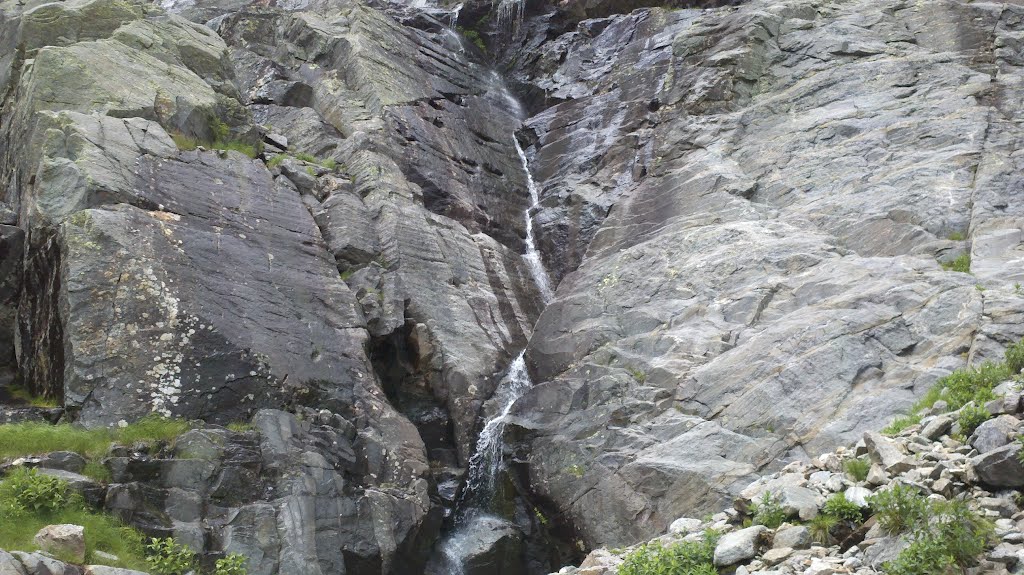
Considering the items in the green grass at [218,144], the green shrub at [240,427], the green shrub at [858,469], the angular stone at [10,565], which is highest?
the green grass at [218,144]

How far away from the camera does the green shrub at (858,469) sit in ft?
35.9

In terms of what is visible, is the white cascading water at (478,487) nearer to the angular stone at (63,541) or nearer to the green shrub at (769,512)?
the angular stone at (63,541)

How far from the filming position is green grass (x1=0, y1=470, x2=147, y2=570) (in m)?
12.8

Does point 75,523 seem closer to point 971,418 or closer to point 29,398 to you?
point 29,398

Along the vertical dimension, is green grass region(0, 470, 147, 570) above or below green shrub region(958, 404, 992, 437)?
below

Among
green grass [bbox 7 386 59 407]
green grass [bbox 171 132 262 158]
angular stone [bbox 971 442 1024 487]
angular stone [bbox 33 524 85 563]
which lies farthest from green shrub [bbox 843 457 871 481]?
green grass [bbox 171 132 262 158]

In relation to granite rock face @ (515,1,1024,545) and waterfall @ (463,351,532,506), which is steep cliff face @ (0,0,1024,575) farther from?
waterfall @ (463,351,532,506)

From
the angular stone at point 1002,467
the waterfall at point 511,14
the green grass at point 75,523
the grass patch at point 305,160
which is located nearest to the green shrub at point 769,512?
the angular stone at point 1002,467

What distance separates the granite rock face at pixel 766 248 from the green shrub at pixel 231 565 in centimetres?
675

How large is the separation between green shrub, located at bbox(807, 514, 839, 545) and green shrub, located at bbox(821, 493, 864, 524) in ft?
0.26

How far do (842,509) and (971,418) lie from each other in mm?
2085

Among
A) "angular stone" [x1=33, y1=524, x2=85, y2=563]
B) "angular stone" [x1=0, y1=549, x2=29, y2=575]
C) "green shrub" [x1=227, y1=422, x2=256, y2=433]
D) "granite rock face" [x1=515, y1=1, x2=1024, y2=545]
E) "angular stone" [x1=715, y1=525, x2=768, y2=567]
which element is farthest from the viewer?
"green shrub" [x1=227, y1=422, x2=256, y2=433]

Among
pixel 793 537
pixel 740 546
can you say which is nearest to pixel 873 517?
pixel 793 537

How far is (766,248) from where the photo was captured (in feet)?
67.0
